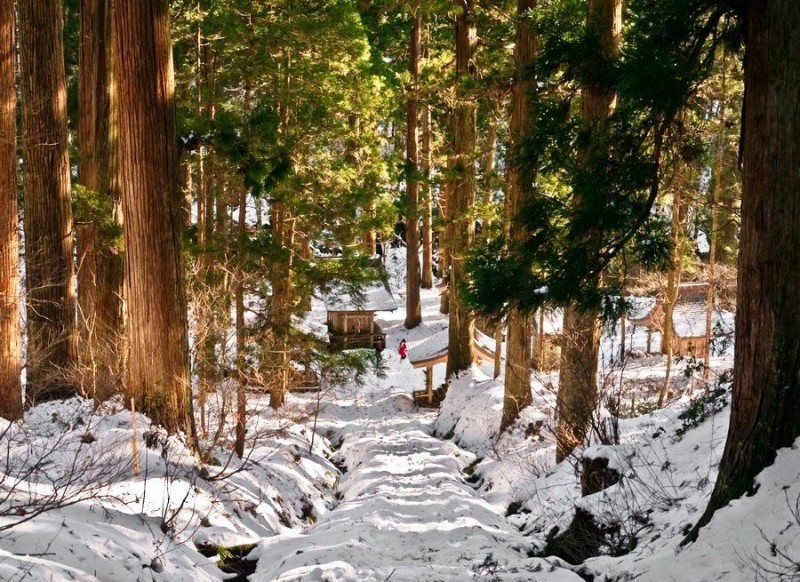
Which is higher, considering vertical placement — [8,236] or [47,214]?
[47,214]

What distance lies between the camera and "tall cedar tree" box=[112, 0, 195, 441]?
25.3 feet

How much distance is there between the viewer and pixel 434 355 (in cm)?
2095

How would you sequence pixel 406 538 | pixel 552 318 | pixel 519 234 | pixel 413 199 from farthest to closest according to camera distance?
pixel 413 199 < pixel 519 234 < pixel 552 318 < pixel 406 538

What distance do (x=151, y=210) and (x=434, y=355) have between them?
13.9 meters

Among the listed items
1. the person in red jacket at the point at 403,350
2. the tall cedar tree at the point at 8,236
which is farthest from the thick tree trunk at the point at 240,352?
the person in red jacket at the point at 403,350

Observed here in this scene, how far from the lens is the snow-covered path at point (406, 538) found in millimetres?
6109

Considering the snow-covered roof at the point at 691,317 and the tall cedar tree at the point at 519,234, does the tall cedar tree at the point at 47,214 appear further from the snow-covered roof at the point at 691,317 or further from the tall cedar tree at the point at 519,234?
the snow-covered roof at the point at 691,317

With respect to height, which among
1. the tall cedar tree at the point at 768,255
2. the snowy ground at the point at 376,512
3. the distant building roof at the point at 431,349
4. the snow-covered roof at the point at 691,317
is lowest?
the snow-covered roof at the point at 691,317

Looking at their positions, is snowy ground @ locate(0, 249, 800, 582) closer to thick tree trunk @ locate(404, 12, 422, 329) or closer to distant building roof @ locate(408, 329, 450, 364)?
distant building roof @ locate(408, 329, 450, 364)

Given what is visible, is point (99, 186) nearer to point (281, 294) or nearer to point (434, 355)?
point (281, 294)

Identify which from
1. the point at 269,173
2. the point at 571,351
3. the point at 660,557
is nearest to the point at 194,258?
the point at 269,173

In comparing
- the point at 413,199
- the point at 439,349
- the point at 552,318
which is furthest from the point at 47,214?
the point at 413,199

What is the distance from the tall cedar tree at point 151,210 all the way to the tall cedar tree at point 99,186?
15.8 ft

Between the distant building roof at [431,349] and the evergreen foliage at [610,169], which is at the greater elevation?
the evergreen foliage at [610,169]
